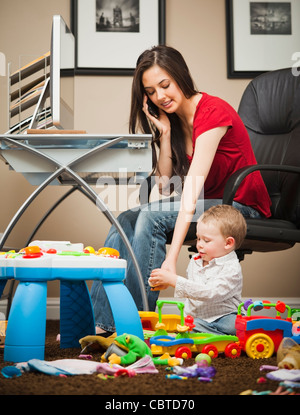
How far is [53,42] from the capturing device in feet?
5.30

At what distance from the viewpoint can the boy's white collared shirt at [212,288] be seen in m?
1.35

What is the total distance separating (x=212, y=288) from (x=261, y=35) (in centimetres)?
170

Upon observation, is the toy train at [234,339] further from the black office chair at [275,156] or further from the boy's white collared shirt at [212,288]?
the black office chair at [275,156]

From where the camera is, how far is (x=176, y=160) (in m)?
1.93

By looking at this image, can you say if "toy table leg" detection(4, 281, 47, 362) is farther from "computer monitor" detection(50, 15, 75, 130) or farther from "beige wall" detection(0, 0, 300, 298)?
"beige wall" detection(0, 0, 300, 298)

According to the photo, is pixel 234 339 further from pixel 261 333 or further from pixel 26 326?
pixel 26 326

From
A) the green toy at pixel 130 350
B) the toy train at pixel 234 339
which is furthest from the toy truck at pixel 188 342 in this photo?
the green toy at pixel 130 350

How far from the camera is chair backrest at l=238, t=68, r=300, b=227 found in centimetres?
188

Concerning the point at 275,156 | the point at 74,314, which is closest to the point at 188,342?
the point at 74,314

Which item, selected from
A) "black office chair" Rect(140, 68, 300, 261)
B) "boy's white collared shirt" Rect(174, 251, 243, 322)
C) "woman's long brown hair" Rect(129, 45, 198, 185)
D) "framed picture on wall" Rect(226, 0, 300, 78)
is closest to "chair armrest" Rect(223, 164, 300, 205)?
"black office chair" Rect(140, 68, 300, 261)

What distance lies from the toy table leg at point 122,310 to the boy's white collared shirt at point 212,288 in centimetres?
19

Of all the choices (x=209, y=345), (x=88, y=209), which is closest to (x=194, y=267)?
(x=209, y=345)

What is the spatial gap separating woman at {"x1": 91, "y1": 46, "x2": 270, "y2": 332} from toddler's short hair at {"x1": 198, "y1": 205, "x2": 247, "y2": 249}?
0.08m

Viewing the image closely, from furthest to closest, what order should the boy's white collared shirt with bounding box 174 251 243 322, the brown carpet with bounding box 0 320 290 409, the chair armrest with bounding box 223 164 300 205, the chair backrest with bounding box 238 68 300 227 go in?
the chair backrest with bounding box 238 68 300 227, the chair armrest with bounding box 223 164 300 205, the boy's white collared shirt with bounding box 174 251 243 322, the brown carpet with bounding box 0 320 290 409
